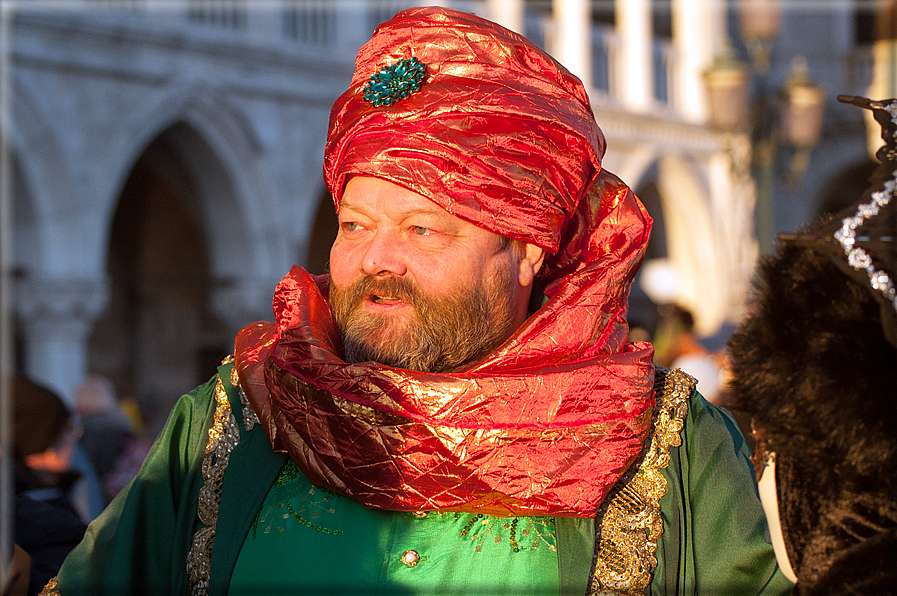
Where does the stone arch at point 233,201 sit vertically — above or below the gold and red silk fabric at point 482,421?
below

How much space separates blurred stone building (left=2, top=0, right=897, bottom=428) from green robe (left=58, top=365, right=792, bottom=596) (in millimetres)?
2928

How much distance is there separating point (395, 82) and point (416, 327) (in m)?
0.39

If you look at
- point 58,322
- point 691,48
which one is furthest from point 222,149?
point 691,48

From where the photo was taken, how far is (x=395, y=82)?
1.56 meters

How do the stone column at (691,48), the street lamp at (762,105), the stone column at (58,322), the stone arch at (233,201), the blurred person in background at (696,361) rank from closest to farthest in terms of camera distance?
the blurred person in background at (696,361)
the street lamp at (762,105)
the stone column at (58,322)
the stone arch at (233,201)
the stone column at (691,48)

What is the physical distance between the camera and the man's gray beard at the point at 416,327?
1.53m

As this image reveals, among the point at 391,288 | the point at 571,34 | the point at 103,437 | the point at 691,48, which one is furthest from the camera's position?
the point at 691,48

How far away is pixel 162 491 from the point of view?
1.53 m

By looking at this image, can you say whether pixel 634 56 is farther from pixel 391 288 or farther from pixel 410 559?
pixel 410 559

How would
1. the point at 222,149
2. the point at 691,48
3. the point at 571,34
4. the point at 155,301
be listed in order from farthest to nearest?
1. the point at 691,48
2. the point at 155,301
3. the point at 571,34
4. the point at 222,149

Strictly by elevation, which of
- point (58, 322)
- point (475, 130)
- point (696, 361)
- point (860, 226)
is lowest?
point (58, 322)

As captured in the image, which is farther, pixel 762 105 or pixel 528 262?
pixel 762 105

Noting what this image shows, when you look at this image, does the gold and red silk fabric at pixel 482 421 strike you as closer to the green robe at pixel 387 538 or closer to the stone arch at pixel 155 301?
the green robe at pixel 387 538

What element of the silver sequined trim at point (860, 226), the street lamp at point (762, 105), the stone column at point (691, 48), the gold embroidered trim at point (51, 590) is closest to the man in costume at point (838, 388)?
the silver sequined trim at point (860, 226)
